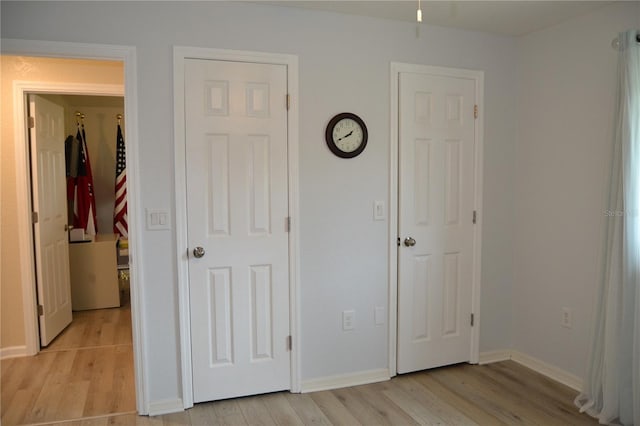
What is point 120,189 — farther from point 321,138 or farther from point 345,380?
point 345,380

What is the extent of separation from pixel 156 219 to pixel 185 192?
23cm

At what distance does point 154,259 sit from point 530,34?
3032 millimetres

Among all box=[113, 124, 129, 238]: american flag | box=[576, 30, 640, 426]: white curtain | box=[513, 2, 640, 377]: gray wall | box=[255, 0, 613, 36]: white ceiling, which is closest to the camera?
box=[576, 30, 640, 426]: white curtain

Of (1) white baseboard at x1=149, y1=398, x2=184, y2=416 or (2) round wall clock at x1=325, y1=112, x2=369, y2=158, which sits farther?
(2) round wall clock at x1=325, y1=112, x2=369, y2=158

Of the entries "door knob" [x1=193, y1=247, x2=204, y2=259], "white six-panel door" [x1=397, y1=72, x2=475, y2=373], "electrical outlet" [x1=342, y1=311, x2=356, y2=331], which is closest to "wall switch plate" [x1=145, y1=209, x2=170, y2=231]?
"door knob" [x1=193, y1=247, x2=204, y2=259]

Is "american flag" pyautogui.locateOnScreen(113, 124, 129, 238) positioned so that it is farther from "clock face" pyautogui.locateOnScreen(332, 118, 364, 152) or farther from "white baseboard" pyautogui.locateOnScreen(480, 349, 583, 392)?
"white baseboard" pyautogui.locateOnScreen(480, 349, 583, 392)

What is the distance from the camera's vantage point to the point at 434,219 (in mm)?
3326

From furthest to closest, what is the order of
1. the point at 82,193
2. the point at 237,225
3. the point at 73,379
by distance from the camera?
the point at 82,193 → the point at 73,379 → the point at 237,225

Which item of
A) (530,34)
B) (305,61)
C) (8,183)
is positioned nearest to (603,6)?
(530,34)

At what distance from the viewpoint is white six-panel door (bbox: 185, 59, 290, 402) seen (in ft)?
9.12

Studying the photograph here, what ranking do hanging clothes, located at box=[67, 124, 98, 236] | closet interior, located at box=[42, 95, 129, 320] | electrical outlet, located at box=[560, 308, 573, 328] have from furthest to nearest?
hanging clothes, located at box=[67, 124, 98, 236] → closet interior, located at box=[42, 95, 129, 320] → electrical outlet, located at box=[560, 308, 573, 328]

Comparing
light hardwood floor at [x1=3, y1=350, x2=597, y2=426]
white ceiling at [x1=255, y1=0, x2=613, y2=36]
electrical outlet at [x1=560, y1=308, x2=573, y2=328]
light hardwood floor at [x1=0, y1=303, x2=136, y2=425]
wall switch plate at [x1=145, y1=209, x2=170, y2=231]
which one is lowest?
light hardwood floor at [x1=0, y1=303, x2=136, y2=425]

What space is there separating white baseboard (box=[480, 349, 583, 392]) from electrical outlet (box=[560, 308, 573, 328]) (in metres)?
0.32

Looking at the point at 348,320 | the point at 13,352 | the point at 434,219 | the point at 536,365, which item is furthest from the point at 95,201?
the point at 536,365
